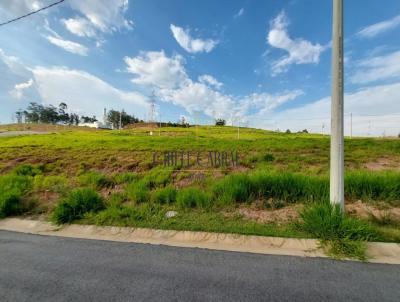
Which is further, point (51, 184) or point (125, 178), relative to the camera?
point (125, 178)

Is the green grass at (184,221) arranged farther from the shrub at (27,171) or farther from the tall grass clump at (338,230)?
the shrub at (27,171)

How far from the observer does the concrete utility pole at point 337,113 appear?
12.3 feet

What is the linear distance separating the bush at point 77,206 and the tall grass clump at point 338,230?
421cm

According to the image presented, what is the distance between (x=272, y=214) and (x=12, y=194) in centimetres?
603

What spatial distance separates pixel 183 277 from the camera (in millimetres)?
2621

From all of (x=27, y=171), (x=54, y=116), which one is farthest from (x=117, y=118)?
(x=27, y=171)

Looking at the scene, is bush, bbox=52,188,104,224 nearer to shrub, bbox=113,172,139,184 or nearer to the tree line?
shrub, bbox=113,172,139,184

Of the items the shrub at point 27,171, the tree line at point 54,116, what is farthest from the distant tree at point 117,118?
the shrub at point 27,171

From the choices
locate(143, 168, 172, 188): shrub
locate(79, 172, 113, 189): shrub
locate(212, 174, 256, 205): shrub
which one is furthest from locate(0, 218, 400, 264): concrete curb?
locate(143, 168, 172, 188): shrub

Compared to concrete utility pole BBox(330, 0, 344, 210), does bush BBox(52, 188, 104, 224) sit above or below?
below

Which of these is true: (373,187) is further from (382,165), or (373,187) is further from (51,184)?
(51,184)

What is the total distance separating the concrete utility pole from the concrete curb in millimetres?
856

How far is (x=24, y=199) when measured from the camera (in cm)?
583

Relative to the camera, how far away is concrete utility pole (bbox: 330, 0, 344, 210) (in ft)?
12.3
